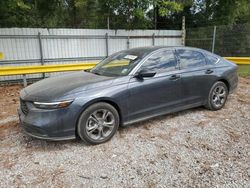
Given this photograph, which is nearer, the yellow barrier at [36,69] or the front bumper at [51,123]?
the front bumper at [51,123]

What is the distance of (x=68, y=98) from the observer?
3.29m

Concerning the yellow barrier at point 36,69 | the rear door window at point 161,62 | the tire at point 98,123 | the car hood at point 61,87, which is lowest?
the tire at point 98,123

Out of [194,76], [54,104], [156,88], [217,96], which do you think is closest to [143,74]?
[156,88]

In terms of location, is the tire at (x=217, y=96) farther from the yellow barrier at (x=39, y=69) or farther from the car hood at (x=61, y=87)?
the yellow barrier at (x=39, y=69)

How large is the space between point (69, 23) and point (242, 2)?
11503mm

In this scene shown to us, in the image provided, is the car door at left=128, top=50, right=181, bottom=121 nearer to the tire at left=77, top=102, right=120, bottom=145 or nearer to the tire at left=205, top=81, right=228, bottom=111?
the tire at left=77, top=102, right=120, bottom=145

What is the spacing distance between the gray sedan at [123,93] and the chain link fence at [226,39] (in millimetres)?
6542

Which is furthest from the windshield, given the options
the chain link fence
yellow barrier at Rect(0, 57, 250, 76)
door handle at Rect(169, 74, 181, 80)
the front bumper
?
the chain link fence

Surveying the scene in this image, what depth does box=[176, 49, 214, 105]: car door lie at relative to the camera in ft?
14.5

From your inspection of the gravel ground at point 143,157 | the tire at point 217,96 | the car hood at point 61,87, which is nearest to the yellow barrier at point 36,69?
the gravel ground at point 143,157

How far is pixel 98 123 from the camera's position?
3.56 m

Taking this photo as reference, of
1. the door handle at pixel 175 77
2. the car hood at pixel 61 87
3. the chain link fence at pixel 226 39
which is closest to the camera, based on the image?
the car hood at pixel 61 87

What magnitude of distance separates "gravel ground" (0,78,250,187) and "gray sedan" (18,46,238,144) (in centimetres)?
28

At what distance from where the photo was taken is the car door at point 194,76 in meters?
4.43
